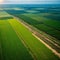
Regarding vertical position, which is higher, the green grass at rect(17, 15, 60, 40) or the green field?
the green field

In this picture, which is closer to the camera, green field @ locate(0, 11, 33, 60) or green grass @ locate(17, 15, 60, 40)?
green field @ locate(0, 11, 33, 60)

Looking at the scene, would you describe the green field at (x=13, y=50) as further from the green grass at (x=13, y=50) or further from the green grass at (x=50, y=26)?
the green grass at (x=50, y=26)

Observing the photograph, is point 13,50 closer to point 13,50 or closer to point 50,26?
point 13,50

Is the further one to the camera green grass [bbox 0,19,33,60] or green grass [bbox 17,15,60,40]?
green grass [bbox 17,15,60,40]

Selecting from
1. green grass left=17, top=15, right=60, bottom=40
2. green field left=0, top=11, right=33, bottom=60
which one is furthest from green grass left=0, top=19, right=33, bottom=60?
green grass left=17, top=15, right=60, bottom=40

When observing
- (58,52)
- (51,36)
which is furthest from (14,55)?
(51,36)

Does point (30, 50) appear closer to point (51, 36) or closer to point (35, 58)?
point (35, 58)

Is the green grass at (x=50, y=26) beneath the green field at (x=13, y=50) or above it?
beneath

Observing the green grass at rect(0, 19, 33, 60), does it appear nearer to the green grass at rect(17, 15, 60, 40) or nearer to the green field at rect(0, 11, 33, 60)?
the green field at rect(0, 11, 33, 60)

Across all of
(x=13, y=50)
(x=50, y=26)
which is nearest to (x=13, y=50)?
(x=13, y=50)

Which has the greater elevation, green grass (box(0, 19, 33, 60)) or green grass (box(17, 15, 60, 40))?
green grass (box(0, 19, 33, 60))

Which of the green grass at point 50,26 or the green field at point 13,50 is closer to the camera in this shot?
the green field at point 13,50

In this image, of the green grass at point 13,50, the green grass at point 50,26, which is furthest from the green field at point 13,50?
the green grass at point 50,26
